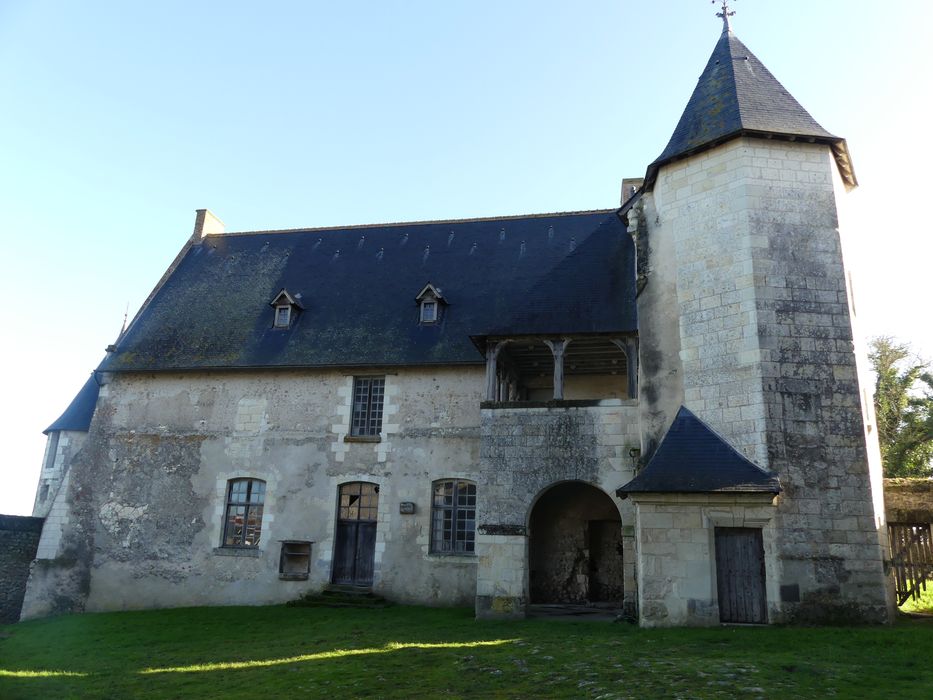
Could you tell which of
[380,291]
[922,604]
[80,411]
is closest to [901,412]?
[922,604]

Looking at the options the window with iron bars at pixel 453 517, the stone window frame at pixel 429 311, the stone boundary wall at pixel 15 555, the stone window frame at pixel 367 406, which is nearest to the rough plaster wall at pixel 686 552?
the window with iron bars at pixel 453 517

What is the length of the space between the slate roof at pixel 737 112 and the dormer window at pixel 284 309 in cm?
904

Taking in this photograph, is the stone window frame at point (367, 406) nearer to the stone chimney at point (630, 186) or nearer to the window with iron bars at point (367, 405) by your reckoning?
the window with iron bars at point (367, 405)

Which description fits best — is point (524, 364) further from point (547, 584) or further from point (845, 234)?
point (845, 234)

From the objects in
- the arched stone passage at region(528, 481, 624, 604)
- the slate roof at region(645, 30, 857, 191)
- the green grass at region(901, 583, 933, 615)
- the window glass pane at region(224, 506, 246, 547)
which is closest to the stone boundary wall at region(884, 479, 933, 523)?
the green grass at region(901, 583, 933, 615)

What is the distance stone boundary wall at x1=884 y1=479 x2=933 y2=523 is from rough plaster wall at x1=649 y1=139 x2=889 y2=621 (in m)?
2.62

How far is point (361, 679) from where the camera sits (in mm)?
8008

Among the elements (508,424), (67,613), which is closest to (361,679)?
(508,424)

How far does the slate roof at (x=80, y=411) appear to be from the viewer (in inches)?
789

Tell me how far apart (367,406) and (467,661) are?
8164 mm

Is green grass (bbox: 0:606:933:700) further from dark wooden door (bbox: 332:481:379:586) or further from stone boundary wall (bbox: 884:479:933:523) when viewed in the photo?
stone boundary wall (bbox: 884:479:933:523)

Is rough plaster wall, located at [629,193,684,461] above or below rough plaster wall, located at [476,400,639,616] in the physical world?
above

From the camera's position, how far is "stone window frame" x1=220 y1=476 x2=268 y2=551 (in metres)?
15.6

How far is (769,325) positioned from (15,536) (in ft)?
54.5
